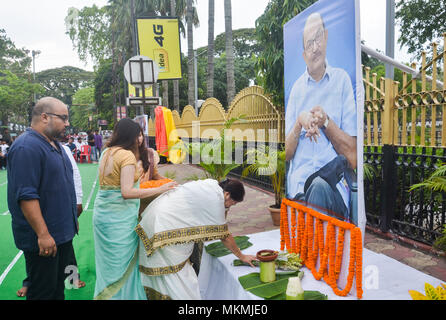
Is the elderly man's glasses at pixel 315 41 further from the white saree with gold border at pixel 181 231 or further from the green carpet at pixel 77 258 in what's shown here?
the green carpet at pixel 77 258

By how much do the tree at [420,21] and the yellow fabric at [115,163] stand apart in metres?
19.6

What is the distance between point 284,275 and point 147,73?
4173 millimetres

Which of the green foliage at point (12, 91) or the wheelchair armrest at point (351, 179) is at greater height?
the green foliage at point (12, 91)

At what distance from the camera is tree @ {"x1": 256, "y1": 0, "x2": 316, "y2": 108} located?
6.39 metres

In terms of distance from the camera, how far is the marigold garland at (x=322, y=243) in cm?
218

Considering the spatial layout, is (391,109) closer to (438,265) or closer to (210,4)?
(438,265)

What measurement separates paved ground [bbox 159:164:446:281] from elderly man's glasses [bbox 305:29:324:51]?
8.11 feet

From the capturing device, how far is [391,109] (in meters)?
4.39

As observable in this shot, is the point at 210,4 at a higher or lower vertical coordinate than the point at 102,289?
higher

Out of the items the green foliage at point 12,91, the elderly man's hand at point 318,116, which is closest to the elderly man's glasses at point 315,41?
the elderly man's hand at point 318,116

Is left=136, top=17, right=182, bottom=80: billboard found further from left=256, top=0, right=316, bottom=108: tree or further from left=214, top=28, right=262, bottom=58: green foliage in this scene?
left=214, top=28, right=262, bottom=58: green foliage

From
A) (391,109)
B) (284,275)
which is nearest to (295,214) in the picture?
(284,275)
